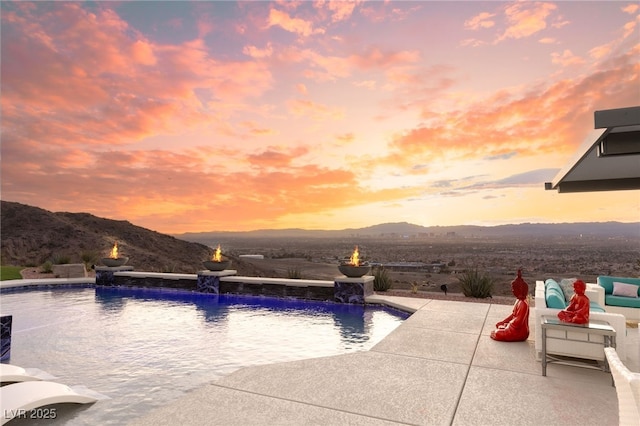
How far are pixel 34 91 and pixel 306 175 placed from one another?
1386 centimetres

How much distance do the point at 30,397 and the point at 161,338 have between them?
396cm

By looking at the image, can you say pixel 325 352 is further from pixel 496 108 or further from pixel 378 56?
pixel 496 108

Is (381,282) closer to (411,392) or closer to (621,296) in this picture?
(621,296)

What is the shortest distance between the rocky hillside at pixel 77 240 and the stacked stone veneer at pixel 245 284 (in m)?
24.7

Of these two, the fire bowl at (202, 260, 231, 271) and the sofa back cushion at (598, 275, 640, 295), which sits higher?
the fire bowl at (202, 260, 231, 271)

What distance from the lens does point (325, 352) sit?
6895mm

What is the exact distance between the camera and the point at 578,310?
5.15 metres

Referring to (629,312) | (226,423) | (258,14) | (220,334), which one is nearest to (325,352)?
(220,334)

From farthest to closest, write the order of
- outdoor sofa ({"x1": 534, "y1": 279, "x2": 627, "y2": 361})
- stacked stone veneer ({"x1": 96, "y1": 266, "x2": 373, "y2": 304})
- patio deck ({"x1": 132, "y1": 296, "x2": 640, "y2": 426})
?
stacked stone veneer ({"x1": 96, "y1": 266, "x2": 373, "y2": 304}) < outdoor sofa ({"x1": 534, "y1": 279, "x2": 627, "y2": 361}) < patio deck ({"x1": 132, "y1": 296, "x2": 640, "y2": 426})

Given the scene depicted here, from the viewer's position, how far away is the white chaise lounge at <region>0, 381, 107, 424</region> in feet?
12.3

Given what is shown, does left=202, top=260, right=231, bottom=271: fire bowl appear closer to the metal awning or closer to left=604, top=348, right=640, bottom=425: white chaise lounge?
the metal awning

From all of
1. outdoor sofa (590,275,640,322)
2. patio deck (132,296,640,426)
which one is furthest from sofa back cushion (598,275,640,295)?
patio deck (132,296,640,426)

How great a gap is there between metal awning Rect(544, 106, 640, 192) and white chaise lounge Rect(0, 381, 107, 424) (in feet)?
23.8

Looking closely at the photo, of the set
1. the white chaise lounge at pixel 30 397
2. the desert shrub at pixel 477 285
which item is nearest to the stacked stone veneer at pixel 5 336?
the white chaise lounge at pixel 30 397
